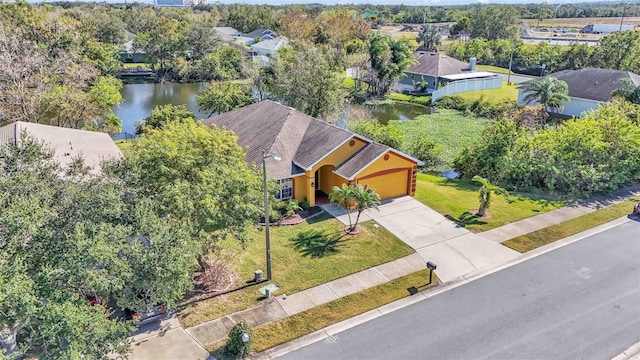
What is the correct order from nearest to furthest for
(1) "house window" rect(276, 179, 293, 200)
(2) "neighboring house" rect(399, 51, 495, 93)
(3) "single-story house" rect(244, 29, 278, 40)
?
(1) "house window" rect(276, 179, 293, 200), (2) "neighboring house" rect(399, 51, 495, 93), (3) "single-story house" rect(244, 29, 278, 40)

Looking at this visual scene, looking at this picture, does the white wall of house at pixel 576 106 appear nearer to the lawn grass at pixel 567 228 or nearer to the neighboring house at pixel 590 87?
the neighboring house at pixel 590 87

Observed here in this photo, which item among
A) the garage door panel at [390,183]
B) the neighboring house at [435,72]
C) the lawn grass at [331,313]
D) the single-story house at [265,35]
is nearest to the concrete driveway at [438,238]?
the garage door panel at [390,183]

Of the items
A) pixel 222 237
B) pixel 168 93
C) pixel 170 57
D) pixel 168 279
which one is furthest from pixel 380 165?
A: pixel 170 57

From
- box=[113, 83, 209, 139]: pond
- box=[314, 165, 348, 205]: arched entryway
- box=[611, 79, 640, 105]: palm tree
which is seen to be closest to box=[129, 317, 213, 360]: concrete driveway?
box=[314, 165, 348, 205]: arched entryway

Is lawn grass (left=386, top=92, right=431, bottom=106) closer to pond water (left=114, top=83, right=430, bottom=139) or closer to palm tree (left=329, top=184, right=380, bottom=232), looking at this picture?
pond water (left=114, top=83, right=430, bottom=139)

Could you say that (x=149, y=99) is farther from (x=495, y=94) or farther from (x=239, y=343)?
(x=239, y=343)

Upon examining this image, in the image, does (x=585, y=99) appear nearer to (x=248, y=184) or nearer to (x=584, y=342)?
(x=584, y=342)

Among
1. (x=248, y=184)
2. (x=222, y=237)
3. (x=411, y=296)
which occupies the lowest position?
(x=411, y=296)
